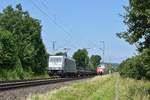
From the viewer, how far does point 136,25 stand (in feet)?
102

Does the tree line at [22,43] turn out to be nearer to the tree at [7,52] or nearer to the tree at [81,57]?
the tree at [7,52]

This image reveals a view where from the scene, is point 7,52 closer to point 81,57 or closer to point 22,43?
point 22,43

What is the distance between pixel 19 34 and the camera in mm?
78688

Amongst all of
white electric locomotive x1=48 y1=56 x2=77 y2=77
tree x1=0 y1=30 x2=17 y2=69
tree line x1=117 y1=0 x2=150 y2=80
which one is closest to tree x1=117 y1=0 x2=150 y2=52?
tree line x1=117 y1=0 x2=150 y2=80

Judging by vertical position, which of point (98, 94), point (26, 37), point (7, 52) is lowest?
point (98, 94)

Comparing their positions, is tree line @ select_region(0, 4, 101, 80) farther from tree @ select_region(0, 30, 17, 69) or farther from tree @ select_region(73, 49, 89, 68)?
tree @ select_region(73, 49, 89, 68)

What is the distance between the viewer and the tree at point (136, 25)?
97.5ft

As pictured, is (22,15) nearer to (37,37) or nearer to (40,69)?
(37,37)

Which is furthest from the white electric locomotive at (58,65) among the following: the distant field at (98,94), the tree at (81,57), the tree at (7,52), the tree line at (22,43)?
the tree at (81,57)

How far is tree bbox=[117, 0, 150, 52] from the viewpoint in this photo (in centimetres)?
2970

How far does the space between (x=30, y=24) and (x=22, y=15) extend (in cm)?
238

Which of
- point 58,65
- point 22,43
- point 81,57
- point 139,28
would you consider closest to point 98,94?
point 139,28

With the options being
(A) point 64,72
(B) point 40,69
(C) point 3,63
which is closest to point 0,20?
(B) point 40,69

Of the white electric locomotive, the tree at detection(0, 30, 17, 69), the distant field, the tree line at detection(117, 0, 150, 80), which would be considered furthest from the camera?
the white electric locomotive
